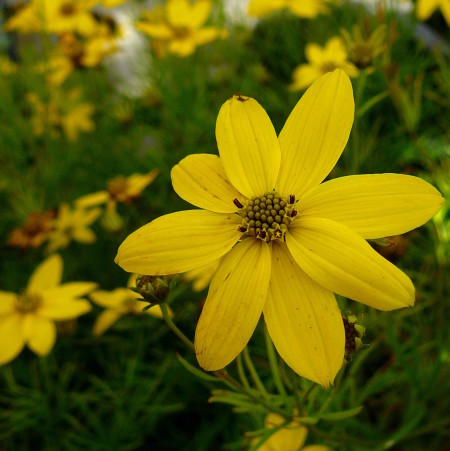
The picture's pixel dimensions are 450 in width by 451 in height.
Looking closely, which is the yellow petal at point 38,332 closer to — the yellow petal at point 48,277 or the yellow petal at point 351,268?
the yellow petal at point 48,277

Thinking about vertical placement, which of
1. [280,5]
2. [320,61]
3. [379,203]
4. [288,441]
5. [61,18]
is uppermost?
[61,18]

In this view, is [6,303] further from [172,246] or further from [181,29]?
[181,29]

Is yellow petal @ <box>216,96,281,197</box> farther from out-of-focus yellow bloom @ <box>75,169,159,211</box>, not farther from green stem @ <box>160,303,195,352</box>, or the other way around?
out-of-focus yellow bloom @ <box>75,169,159,211</box>

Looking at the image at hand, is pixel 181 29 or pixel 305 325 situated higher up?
pixel 181 29

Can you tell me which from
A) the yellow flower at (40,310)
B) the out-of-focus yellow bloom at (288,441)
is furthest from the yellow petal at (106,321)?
the out-of-focus yellow bloom at (288,441)

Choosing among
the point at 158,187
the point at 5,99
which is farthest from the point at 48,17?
the point at 158,187

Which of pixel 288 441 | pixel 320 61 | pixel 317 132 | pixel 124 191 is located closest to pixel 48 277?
pixel 124 191

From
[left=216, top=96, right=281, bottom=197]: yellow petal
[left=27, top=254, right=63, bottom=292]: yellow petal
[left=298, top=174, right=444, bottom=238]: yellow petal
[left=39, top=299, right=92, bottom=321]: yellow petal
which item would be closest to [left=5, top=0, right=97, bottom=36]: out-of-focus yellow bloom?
[left=27, top=254, right=63, bottom=292]: yellow petal
